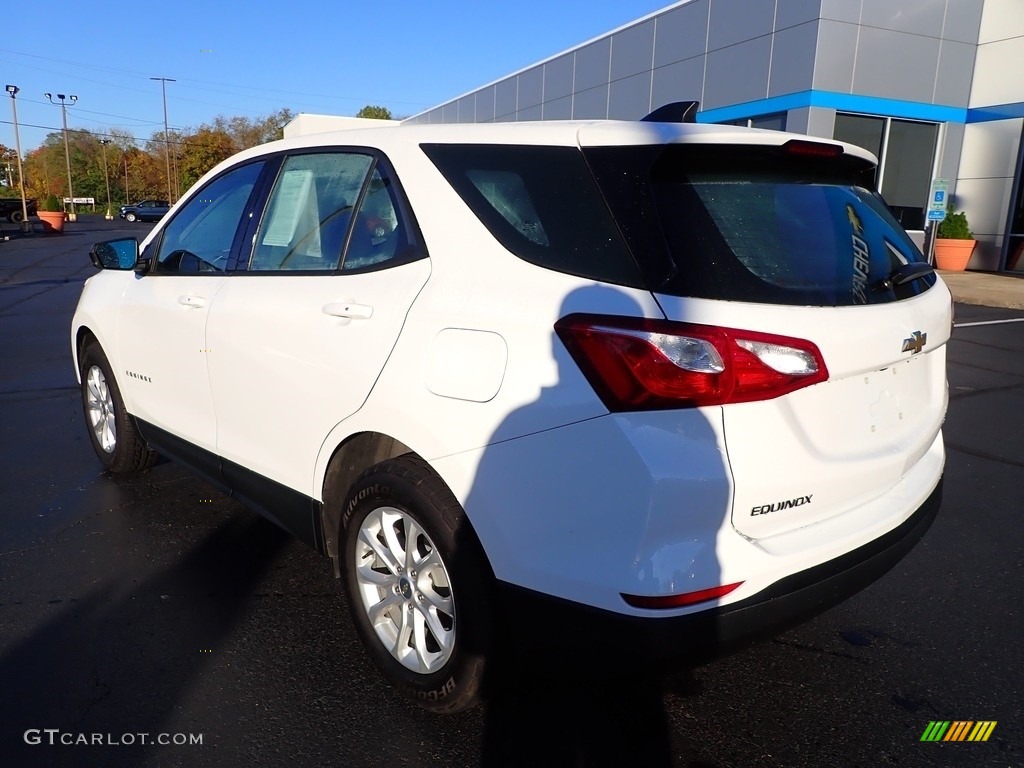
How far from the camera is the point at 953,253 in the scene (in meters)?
18.9

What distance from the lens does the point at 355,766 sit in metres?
2.34

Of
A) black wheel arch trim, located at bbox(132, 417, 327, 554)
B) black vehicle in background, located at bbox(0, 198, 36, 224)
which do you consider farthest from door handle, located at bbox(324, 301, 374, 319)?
black vehicle in background, located at bbox(0, 198, 36, 224)

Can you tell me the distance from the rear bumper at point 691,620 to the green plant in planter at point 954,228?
1911 centimetres

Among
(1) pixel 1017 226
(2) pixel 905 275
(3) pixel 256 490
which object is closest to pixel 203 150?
(1) pixel 1017 226

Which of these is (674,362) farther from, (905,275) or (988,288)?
(988,288)

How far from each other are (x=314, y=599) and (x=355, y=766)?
3.54ft

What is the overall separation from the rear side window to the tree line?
8064 centimetres

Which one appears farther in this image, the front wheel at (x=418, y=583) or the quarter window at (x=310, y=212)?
the quarter window at (x=310, y=212)

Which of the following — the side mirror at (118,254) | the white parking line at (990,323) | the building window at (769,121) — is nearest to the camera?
the side mirror at (118,254)

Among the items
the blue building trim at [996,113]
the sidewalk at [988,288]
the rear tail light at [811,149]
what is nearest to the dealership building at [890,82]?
the blue building trim at [996,113]

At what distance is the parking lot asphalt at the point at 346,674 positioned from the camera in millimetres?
2414

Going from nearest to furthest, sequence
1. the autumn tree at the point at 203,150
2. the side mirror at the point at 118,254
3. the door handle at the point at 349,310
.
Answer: the door handle at the point at 349,310 < the side mirror at the point at 118,254 < the autumn tree at the point at 203,150

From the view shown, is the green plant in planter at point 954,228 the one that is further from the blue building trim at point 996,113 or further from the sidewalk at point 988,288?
the blue building trim at point 996,113

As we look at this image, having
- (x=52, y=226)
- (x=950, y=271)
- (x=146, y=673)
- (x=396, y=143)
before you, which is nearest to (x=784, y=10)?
(x=950, y=271)
